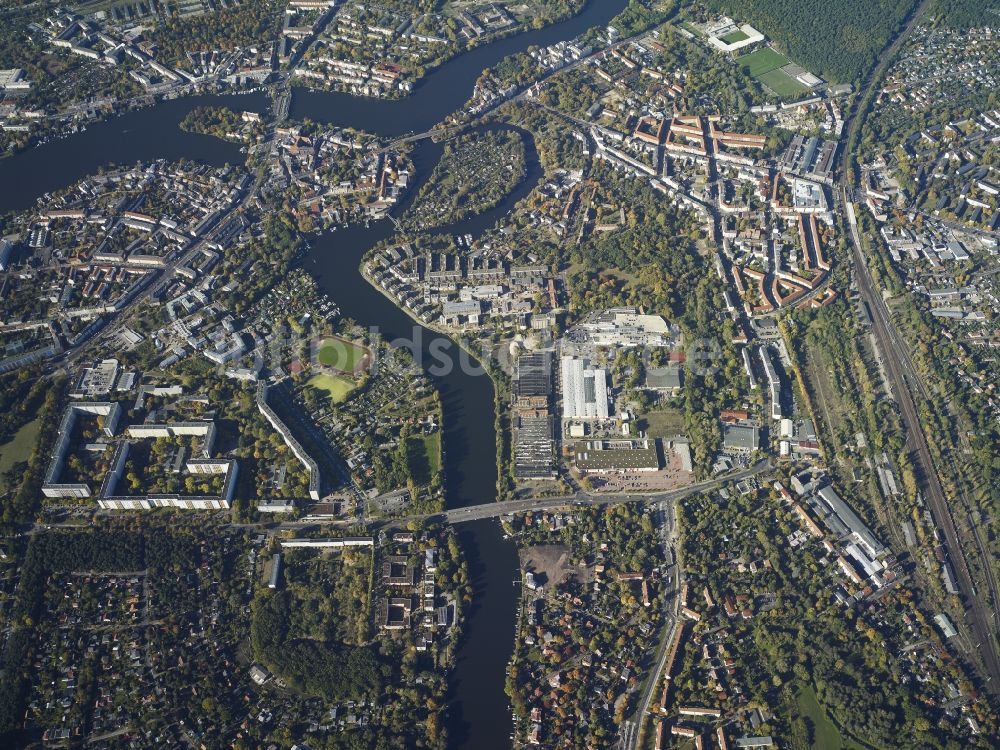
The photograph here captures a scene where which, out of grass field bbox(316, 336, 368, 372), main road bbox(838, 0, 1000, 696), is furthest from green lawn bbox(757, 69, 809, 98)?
grass field bbox(316, 336, 368, 372)

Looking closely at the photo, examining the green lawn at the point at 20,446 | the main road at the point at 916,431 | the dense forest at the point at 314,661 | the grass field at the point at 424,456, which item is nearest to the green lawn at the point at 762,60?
the main road at the point at 916,431

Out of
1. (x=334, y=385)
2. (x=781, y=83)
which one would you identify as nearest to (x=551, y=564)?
(x=334, y=385)

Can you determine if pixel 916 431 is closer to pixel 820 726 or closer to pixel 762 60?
pixel 820 726

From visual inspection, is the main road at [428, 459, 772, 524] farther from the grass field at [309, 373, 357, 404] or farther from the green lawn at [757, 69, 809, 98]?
the green lawn at [757, 69, 809, 98]

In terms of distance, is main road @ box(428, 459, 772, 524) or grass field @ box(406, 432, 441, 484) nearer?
main road @ box(428, 459, 772, 524)

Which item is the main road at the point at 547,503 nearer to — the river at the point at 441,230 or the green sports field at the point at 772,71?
the river at the point at 441,230

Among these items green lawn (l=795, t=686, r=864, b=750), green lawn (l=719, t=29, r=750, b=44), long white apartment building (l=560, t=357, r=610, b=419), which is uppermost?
green lawn (l=719, t=29, r=750, b=44)

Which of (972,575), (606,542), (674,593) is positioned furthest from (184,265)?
(972,575)

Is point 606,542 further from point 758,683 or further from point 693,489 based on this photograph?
point 758,683
